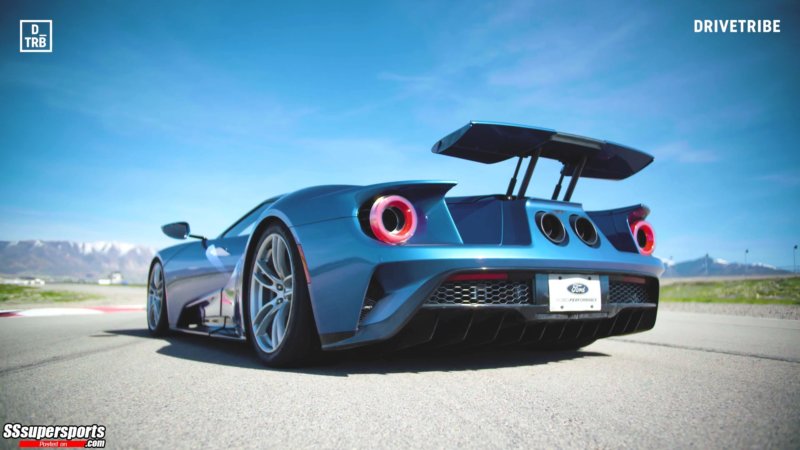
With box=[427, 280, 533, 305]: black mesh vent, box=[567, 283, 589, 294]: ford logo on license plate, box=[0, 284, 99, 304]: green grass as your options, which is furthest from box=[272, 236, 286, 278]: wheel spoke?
box=[0, 284, 99, 304]: green grass

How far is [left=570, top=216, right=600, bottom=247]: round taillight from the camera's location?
2.89 metres

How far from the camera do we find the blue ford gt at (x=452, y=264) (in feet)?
7.73

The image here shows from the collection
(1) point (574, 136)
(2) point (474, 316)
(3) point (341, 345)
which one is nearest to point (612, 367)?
(2) point (474, 316)

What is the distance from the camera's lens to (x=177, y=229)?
455cm

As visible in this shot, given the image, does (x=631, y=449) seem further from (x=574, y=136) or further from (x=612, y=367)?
(x=574, y=136)

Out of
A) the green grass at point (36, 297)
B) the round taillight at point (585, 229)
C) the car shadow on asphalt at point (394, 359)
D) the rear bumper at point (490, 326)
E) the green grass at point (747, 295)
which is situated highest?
the round taillight at point (585, 229)

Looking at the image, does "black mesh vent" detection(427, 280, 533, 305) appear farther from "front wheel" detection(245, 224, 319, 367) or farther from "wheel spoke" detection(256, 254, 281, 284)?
"wheel spoke" detection(256, 254, 281, 284)

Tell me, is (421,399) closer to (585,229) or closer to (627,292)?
(585,229)

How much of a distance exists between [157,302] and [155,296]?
0.10 meters

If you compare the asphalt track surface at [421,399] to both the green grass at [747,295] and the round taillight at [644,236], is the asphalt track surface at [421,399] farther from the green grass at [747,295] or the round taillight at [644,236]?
the green grass at [747,295]

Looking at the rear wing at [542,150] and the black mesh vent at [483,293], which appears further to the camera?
the rear wing at [542,150]

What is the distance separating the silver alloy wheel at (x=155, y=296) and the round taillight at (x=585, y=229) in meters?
3.68

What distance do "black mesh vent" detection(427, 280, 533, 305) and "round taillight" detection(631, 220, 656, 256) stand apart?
3.73 feet

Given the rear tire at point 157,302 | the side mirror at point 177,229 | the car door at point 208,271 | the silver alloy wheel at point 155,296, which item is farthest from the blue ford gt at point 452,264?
the silver alloy wheel at point 155,296
